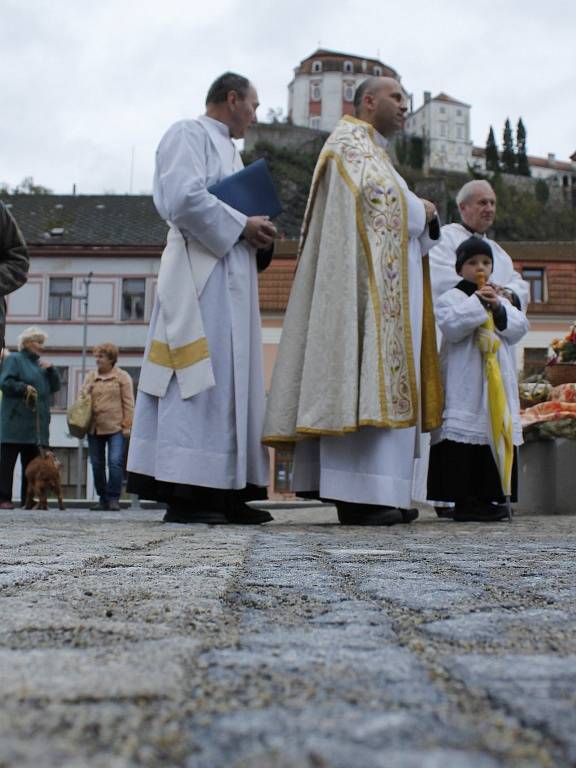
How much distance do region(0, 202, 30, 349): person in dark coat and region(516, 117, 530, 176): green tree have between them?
95.1m

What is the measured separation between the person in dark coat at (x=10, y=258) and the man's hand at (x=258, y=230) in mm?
1132

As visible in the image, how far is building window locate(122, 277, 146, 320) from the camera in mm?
32469

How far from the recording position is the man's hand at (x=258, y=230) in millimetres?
5246

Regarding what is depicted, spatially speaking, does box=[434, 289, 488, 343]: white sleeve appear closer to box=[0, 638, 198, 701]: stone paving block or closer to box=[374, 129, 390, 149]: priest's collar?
box=[374, 129, 390, 149]: priest's collar

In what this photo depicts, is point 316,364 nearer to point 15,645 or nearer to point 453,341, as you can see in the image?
point 453,341

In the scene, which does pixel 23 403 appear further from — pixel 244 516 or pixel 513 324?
pixel 513 324

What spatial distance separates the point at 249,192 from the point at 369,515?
5.67ft

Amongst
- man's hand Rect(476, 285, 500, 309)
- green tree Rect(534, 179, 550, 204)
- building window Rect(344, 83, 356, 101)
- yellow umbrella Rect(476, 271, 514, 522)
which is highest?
building window Rect(344, 83, 356, 101)

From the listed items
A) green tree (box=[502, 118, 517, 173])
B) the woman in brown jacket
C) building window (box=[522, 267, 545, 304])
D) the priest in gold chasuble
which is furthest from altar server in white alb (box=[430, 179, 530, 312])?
green tree (box=[502, 118, 517, 173])

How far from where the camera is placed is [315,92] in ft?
307

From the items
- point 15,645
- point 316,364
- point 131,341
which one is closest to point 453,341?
point 316,364

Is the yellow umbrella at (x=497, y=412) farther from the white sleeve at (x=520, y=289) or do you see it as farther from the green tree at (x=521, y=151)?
the green tree at (x=521, y=151)

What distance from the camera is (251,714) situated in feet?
2.60

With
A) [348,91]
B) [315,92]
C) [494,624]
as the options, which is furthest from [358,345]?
[315,92]
